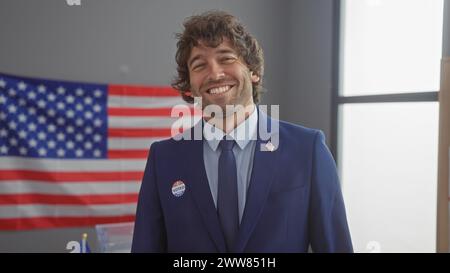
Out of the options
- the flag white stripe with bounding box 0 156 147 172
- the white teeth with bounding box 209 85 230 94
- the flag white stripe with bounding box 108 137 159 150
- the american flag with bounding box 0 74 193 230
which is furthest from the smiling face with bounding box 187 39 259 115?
the flag white stripe with bounding box 108 137 159 150

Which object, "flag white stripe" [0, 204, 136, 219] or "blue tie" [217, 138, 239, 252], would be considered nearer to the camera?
"blue tie" [217, 138, 239, 252]

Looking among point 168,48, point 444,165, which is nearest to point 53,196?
point 168,48

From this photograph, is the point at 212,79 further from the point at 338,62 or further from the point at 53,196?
the point at 53,196

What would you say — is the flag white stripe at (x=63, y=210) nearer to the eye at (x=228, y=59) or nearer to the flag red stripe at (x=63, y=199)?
the flag red stripe at (x=63, y=199)

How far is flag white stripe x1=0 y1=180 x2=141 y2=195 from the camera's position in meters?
1.16

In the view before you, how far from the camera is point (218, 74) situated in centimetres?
55

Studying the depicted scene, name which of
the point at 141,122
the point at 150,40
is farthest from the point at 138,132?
the point at 150,40

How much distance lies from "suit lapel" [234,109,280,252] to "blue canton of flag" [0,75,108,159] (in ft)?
2.10

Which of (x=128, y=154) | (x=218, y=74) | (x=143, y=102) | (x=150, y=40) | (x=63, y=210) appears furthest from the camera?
(x=143, y=102)

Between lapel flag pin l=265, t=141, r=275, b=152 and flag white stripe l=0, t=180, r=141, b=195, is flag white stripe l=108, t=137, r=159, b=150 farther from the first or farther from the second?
lapel flag pin l=265, t=141, r=275, b=152

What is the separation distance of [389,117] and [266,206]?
590 mm

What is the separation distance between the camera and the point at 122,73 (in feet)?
2.83

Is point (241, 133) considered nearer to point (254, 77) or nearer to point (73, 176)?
point (254, 77)
